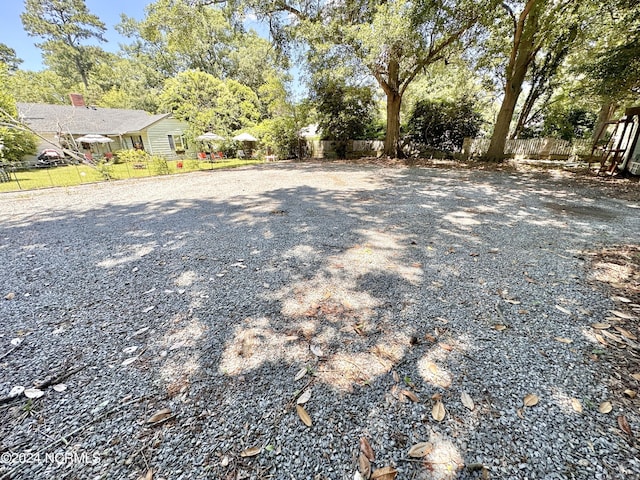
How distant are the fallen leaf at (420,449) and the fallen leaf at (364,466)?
0.19 metres

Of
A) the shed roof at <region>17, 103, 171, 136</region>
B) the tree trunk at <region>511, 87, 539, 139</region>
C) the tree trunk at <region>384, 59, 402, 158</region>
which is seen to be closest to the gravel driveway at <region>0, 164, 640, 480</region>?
the tree trunk at <region>384, 59, 402, 158</region>

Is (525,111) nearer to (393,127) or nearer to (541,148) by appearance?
(541,148)

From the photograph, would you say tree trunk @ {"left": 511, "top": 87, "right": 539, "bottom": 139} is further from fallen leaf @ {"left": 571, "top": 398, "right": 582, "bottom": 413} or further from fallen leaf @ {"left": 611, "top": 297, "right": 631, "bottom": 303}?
fallen leaf @ {"left": 571, "top": 398, "right": 582, "bottom": 413}

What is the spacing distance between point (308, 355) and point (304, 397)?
30 cm

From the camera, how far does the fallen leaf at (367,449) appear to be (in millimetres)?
1171

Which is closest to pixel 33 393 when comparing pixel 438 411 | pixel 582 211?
pixel 438 411

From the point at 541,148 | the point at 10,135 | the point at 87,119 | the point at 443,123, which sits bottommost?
the point at 541,148

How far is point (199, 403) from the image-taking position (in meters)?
1.41

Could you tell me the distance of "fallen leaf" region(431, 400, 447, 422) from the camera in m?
1.32

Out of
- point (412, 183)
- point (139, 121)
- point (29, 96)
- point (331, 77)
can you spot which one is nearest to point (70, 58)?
point (29, 96)

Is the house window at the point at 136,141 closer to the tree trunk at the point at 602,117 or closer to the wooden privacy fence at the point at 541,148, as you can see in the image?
the wooden privacy fence at the point at 541,148

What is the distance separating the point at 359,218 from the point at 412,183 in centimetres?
414

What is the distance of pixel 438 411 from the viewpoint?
1.35 metres

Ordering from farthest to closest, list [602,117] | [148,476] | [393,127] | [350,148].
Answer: [350,148]
[393,127]
[602,117]
[148,476]
